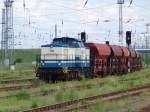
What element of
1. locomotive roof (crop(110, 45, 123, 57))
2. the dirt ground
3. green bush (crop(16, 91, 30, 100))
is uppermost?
locomotive roof (crop(110, 45, 123, 57))

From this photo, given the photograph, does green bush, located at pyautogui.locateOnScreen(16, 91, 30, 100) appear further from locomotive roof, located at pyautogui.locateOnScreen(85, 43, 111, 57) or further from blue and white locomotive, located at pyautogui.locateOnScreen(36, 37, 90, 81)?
locomotive roof, located at pyautogui.locateOnScreen(85, 43, 111, 57)

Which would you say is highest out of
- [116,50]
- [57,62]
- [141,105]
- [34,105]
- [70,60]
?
[116,50]

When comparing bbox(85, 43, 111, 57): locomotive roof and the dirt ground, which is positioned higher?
bbox(85, 43, 111, 57): locomotive roof

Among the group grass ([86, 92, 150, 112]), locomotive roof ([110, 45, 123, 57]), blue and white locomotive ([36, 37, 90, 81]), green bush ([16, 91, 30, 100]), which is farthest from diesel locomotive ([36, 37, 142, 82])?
grass ([86, 92, 150, 112])

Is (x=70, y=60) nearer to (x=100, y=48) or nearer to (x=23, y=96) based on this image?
(x=100, y=48)

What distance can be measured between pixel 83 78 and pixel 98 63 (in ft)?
14.7

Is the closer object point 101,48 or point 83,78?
point 83,78

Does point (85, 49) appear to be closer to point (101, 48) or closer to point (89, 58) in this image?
point (89, 58)

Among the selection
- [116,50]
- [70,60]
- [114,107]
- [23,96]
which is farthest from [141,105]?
[116,50]

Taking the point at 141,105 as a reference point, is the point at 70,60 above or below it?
above

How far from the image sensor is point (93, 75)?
41.0 m

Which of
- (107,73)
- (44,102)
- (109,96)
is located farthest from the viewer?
(107,73)

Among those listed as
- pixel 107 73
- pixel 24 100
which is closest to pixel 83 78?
pixel 107 73

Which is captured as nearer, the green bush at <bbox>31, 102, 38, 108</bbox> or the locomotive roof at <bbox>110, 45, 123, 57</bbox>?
the green bush at <bbox>31, 102, 38, 108</bbox>
